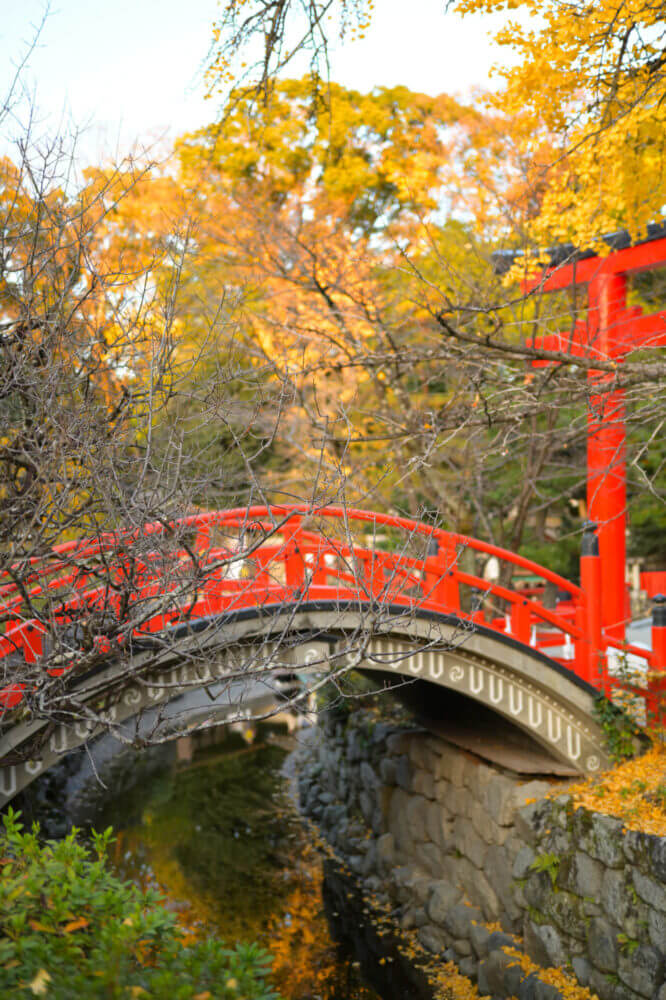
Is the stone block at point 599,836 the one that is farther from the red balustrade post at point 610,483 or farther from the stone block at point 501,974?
the red balustrade post at point 610,483

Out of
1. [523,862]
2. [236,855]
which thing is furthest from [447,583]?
[236,855]

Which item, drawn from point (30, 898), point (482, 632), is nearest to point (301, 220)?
point (482, 632)

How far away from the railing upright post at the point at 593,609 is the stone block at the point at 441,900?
113 inches

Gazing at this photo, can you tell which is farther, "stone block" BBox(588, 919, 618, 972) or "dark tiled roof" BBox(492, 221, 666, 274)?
"dark tiled roof" BBox(492, 221, 666, 274)

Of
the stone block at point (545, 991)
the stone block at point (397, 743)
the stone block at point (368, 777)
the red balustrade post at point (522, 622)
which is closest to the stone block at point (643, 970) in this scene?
the stone block at point (545, 991)

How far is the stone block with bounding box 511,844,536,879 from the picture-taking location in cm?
845

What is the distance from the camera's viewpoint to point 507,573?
11.9m

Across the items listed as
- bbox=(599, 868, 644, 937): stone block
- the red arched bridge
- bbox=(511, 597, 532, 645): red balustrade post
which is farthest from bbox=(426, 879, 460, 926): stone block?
bbox=(511, 597, 532, 645): red balustrade post

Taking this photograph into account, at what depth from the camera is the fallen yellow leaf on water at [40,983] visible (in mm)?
2732

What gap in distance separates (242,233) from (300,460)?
425 cm

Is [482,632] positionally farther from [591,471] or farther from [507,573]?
[507,573]

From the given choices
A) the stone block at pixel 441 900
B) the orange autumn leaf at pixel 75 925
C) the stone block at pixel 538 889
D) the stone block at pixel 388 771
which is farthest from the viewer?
the stone block at pixel 388 771

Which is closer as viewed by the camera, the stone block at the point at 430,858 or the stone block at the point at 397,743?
the stone block at the point at 430,858

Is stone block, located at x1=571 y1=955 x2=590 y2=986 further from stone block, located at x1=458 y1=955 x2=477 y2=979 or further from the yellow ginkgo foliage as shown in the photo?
the yellow ginkgo foliage
